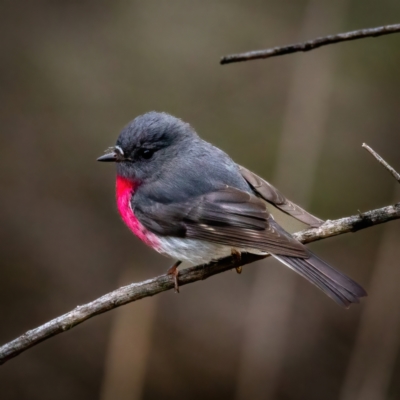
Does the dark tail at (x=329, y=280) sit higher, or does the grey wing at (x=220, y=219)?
the grey wing at (x=220, y=219)

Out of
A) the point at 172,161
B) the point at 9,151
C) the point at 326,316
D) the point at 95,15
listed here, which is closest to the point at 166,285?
the point at 172,161

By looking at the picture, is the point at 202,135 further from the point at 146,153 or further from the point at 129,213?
the point at 129,213

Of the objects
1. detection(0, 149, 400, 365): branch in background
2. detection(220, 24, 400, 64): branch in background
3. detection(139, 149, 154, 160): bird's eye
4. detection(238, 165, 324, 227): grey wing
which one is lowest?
detection(0, 149, 400, 365): branch in background

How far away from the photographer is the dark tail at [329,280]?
3.23 m

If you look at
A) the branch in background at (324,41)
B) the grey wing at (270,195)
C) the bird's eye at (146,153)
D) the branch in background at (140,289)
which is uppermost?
the branch in background at (324,41)

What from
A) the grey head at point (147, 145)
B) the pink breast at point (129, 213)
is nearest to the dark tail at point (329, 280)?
the pink breast at point (129, 213)

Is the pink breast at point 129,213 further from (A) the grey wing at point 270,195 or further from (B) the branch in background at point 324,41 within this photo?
(B) the branch in background at point 324,41

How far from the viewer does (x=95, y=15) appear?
682 cm

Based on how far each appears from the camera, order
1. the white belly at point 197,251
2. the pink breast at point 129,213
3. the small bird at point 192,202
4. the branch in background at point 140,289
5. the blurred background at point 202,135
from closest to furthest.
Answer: the branch in background at point 140,289 < the small bird at point 192,202 < the white belly at point 197,251 < the pink breast at point 129,213 < the blurred background at point 202,135

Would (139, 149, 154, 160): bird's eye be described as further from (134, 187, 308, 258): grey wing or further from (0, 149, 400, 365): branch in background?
(0, 149, 400, 365): branch in background

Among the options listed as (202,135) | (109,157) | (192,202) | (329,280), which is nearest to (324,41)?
(329,280)

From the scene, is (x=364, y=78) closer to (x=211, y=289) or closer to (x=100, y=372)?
(x=211, y=289)

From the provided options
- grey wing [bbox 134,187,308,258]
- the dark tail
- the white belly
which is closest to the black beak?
grey wing [bbox 134,187,308,258]

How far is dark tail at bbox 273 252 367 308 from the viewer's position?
323cm
